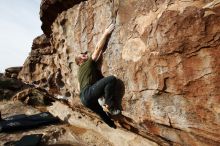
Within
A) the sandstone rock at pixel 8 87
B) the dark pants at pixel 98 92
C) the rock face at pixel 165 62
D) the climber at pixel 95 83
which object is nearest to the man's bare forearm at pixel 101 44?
the climber at pixel 95 83

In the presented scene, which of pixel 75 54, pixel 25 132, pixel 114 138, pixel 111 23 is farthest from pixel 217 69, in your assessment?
pixel 25 132

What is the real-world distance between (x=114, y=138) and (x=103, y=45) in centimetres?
223

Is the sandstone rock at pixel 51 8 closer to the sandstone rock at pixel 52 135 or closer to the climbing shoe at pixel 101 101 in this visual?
the climbing shoe at pixel 101 101

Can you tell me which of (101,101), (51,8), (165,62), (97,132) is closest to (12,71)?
(51,8)

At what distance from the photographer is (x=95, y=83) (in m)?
6.25

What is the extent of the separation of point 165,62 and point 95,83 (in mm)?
1710

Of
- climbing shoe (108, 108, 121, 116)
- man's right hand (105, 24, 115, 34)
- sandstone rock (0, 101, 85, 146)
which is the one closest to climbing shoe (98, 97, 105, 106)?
climbing shoe (108, 108, 121, 116)

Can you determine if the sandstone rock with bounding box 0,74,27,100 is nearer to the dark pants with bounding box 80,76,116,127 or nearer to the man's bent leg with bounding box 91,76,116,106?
the dark pants with bounding box 80,76,116,127

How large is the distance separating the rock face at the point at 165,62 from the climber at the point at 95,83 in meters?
0.18

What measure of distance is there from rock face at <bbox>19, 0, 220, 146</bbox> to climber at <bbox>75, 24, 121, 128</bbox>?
18cm

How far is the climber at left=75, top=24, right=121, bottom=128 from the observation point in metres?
6.06

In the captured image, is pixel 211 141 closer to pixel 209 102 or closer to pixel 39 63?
pixel 209 102

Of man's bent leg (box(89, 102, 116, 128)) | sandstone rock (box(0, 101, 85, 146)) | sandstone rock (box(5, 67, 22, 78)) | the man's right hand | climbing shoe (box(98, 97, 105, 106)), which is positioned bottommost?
sandstone rock (box(0, 101, 85, 146))

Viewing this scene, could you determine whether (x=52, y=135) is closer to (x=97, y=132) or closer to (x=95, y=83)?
(x=97, y=132)
